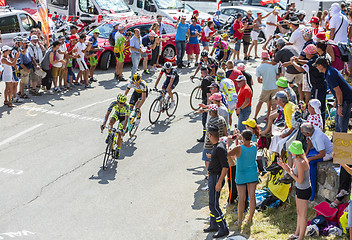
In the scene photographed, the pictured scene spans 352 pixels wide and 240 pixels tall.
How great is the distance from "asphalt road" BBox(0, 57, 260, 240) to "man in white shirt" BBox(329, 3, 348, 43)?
15.2 ft

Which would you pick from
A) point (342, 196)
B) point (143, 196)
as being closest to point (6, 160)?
point (143, 196)

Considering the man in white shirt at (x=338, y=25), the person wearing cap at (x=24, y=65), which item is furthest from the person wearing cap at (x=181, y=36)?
the man in white shirt at (x=338, y=25)

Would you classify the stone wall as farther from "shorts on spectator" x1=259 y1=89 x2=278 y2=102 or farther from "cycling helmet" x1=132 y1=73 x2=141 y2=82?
"cycling helmet" x1=132 y1=73 x2=141 y2=82

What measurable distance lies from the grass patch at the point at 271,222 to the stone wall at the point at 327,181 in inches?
13.7

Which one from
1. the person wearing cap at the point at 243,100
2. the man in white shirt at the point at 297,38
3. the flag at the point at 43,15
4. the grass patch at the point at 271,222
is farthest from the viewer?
the flag at the point at 43,15

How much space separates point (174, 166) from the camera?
1190 centimetres

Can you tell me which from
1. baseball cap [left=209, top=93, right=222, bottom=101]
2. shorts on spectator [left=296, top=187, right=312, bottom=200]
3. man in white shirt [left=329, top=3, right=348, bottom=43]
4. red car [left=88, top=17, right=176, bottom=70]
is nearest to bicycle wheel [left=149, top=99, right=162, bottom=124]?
baseball cap [left=209, top=93, right=222, bottom=101]

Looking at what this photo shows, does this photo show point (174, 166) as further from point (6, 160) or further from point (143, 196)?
point (6, 160)

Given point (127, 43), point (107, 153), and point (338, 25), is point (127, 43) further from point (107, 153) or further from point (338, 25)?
point (107, 153)

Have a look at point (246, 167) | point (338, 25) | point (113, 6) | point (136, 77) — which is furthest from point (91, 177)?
point (113, 6)

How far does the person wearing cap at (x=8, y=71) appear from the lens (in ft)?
48.9

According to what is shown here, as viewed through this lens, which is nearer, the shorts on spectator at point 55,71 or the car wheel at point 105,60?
the shorts on spectator at point 55,71

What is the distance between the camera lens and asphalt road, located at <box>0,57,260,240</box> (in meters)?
9.28

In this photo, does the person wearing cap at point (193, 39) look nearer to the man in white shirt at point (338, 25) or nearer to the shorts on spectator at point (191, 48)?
the shorts on spectator at point (191, 48)
